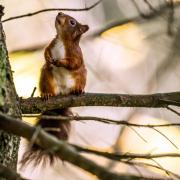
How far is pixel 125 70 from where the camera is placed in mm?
2928

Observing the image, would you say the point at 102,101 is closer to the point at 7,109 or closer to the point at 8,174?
the point at 7,109

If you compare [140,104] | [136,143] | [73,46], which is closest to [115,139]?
[136,143]

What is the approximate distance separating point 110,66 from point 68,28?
52.8 inches

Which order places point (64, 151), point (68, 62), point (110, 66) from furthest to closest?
point (110, 66), point (68, 62), point (64, 151)

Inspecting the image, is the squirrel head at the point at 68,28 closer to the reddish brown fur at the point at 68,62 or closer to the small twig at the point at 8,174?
the reddish brown fur at the point at 68,62

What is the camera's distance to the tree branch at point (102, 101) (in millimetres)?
1160

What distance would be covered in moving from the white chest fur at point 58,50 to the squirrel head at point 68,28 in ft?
0.11

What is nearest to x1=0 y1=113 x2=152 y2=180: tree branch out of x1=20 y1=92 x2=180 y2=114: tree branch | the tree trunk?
the tree trunk

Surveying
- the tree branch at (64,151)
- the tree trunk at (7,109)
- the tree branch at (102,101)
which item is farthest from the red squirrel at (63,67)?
the tree branch at (64,151)

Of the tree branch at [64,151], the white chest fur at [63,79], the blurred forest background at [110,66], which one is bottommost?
the tree branch at [64,151]

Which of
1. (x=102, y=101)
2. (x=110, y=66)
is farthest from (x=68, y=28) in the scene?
(x=110, y=66)

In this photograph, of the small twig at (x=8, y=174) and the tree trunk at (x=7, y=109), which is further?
the tree trunk at (x=7, y=109)

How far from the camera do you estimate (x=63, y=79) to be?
148 centimetres

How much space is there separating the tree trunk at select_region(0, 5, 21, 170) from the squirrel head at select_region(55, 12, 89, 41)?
1.66 feet
